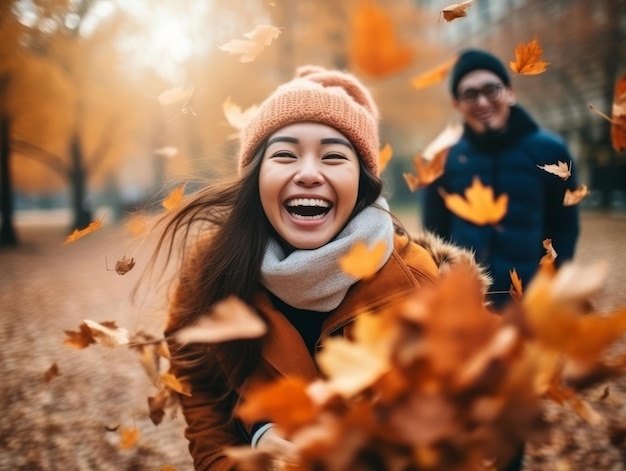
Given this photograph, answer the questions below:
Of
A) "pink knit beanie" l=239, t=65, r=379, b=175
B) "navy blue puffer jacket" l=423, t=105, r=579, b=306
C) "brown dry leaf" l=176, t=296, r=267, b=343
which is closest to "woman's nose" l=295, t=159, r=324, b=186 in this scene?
"pink knit beanie" l=239, t=65, r=379, b=175

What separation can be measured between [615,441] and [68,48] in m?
14.0

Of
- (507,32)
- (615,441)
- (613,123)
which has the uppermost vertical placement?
(507,32)

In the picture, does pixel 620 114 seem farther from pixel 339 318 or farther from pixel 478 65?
pixel 478 65

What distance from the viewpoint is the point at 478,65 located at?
104 inches

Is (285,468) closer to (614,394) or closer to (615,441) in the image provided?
(615,441)

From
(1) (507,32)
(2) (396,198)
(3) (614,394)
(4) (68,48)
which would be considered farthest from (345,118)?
(2) (396,198)

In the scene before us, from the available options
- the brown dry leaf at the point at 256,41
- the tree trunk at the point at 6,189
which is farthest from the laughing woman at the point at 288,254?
the tree trunk at the point at 6,189

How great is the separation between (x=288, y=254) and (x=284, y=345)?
1.11ft

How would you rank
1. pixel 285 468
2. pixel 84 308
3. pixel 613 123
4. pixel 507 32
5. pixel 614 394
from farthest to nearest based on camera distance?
pixel 507 32 → pixel 84 308 → pixel 614 394 → pixel 613 123 → pixel 285 468

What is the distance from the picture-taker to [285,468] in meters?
0.86

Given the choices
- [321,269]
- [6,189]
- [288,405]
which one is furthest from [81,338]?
[6,189]

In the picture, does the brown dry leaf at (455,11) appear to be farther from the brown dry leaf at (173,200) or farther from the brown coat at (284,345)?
the brown dry leaf at (173,200)

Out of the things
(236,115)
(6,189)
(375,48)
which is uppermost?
(375,48)

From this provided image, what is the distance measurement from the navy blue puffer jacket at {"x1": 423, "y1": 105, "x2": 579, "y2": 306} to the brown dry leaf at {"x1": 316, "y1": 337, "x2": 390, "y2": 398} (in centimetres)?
202
